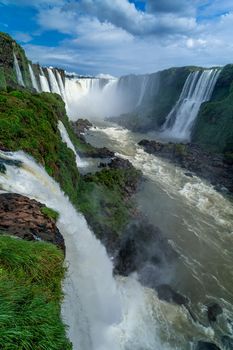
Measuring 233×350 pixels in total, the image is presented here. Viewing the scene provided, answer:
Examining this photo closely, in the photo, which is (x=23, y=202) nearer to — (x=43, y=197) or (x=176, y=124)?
(x=43, y=197)

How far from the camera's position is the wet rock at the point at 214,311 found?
12125 millimetres

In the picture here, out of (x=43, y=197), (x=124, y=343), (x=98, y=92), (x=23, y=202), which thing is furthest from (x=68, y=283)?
(x=98, y=92)

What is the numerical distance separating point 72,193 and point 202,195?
1319cm

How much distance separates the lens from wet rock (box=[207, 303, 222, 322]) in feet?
39.8

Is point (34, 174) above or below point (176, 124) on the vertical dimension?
above

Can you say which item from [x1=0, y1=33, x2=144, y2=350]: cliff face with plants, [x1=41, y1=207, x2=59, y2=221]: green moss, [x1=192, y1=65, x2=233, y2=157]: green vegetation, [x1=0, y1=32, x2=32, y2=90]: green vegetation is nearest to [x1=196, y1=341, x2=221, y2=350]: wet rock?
[x1=0, y1=33, x2=144, y2=350]: cliff face with plants

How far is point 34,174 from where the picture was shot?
36.2ft

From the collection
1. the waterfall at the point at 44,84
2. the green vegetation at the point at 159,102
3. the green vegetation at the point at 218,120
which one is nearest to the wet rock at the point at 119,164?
the green vegetation at the point at 218,120

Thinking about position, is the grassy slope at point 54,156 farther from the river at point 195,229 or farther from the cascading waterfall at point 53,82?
the cascading waterfall at point 53,82

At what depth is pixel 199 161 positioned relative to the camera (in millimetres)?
32844

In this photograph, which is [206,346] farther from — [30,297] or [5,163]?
[5,163]

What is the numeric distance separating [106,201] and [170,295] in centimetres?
707

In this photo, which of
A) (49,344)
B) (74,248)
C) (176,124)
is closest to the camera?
(49,344)

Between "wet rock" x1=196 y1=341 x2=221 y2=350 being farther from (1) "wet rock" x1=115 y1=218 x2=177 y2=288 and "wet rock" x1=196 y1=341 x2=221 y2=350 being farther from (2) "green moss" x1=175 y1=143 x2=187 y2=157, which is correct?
(2) "green moss" x1=175 y1=143 x2=187 y2=157
